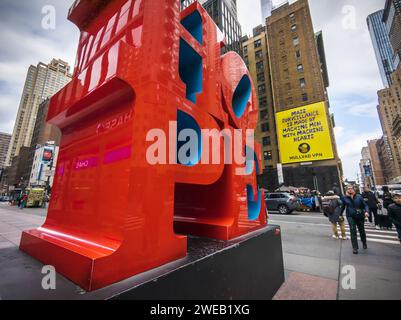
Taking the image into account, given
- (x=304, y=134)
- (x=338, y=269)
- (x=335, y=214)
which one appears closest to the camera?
(x=338, y=269)

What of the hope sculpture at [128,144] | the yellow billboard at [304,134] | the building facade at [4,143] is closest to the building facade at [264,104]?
the yellow billboard at [304,134]

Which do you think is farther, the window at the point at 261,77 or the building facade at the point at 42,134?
the building facade at the point at 42,134

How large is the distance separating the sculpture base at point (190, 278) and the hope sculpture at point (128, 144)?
0.10 meters

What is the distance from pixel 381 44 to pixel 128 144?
575 ft

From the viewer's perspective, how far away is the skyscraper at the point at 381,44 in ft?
372

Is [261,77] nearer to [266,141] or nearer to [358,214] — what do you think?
[266,141]

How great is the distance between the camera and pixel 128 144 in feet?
5.15

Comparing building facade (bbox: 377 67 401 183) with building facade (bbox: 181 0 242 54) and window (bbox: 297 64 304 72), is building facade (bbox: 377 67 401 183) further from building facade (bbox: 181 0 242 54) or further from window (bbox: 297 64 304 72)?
building facade (bbox: 181 0 242 54)

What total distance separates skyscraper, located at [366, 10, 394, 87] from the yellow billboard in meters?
129

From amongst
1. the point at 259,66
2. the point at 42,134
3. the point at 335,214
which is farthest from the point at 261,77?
the point at 42,134

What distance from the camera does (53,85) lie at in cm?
5691

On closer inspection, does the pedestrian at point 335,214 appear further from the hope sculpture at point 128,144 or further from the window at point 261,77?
the window at point 261,77

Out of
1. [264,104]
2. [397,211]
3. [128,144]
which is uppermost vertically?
[264,104]
